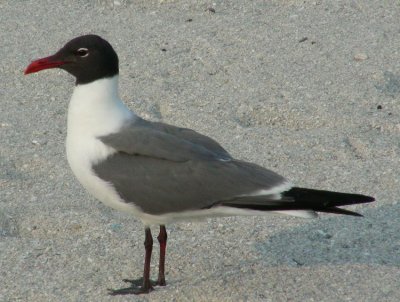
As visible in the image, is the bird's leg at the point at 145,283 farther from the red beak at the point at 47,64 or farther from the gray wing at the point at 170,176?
the red beak at the point at 47,64

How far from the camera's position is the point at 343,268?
4758 mm

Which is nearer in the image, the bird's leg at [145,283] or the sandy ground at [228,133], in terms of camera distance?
the bird's leg at [145,283]

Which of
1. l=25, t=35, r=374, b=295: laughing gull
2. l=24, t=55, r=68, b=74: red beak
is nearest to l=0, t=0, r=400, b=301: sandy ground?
l=25, t=35, r=374, b=295: laughing gull

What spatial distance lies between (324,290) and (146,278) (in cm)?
81

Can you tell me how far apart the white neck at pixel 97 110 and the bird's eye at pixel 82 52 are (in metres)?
0.14

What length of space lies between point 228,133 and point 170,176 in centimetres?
169

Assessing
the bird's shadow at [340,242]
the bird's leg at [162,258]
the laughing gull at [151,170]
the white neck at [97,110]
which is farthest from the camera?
the bird's shadow at [340,242]

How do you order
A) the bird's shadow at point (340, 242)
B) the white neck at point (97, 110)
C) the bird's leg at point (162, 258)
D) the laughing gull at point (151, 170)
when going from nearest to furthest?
the laughing gull at point (151, 170) → the white neck at point (97, 110) → the bird's leg at point (162, 258) → the bird's shadow at point (340, 242)

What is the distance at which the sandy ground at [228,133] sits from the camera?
4.71 metres

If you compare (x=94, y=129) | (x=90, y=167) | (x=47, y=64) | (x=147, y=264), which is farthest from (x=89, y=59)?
(x=147, y=264)

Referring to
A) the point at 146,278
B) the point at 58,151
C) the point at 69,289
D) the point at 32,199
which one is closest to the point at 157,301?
the point at 146,278

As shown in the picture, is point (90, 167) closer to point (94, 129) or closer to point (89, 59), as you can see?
point (94, 129)

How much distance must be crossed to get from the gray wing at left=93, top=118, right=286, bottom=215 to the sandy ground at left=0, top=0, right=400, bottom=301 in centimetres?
46

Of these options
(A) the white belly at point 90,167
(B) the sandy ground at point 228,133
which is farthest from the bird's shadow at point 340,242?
(A) the white belly at point 90,167
